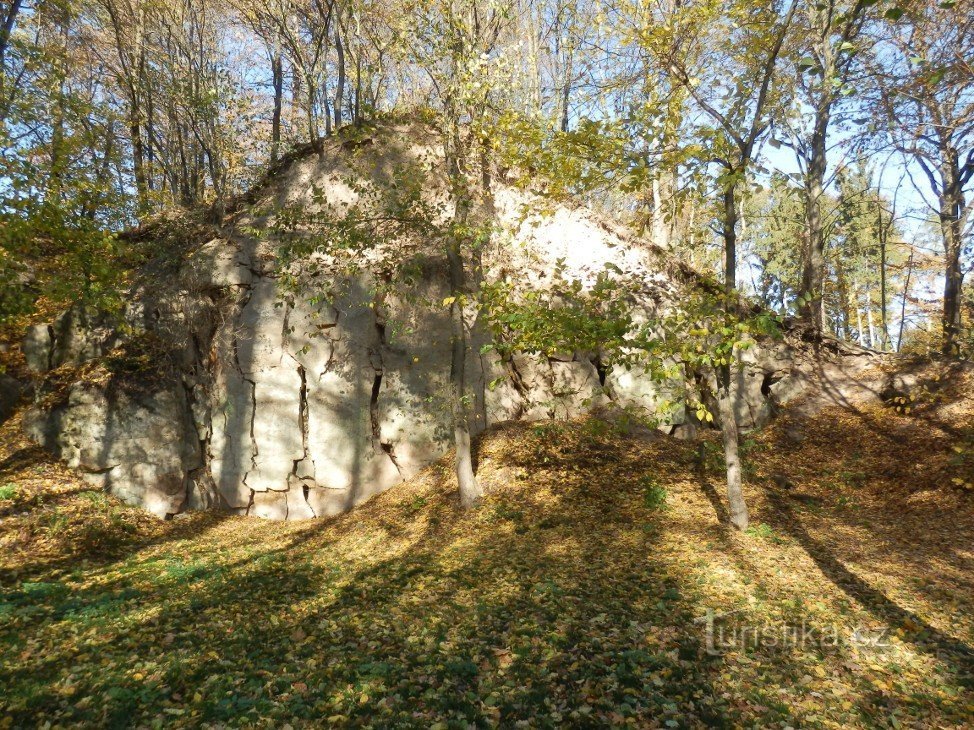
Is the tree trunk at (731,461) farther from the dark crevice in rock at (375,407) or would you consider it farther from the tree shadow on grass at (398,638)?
the dark crevice in rock at (375,407)

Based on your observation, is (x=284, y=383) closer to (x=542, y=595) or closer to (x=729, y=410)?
(x=542, y=595)

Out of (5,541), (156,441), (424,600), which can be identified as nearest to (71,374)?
(156,441)

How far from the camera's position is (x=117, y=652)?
6043 mm

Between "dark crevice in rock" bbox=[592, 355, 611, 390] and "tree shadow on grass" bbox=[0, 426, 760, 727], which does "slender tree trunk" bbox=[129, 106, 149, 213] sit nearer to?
"tree shadow on grass" bbox=[0, 426, 760, 727]

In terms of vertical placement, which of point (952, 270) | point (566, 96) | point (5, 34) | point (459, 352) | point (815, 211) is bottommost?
point (459, 352)

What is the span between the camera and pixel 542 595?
7449mm

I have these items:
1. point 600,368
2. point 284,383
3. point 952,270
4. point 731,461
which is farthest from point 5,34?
point 952,270

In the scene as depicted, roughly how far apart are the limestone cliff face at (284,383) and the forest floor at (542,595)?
0.79 m

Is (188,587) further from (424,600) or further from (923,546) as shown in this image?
(923,546)

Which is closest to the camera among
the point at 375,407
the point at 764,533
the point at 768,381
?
the point at 764,533

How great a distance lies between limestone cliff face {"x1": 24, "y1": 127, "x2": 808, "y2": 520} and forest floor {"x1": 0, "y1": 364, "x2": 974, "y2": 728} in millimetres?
791

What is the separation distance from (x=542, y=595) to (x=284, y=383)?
Result: 8.41 m

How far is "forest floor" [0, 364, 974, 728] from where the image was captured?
5.15 metres

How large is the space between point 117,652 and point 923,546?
11312 mm
